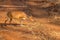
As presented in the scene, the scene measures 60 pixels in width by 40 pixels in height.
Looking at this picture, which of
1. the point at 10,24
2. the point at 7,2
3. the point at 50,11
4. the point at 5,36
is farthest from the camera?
the point at 7,2

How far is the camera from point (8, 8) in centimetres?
151

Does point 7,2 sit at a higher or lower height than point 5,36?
higher

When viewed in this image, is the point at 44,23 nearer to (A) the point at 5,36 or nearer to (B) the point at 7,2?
(A) the point at 5,36

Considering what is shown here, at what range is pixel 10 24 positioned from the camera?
4.35 ft

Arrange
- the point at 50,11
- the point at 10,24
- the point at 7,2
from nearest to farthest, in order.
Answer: the point at 10,24 < the point at 50,11 < the point at 7,2

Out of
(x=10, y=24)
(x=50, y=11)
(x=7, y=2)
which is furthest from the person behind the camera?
(x=7, y=2)

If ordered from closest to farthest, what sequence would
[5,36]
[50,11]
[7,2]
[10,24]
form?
[5,36] → [10,24] → [50,11] → [7,2]

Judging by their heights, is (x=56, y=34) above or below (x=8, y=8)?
below

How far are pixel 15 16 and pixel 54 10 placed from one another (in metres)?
0.40

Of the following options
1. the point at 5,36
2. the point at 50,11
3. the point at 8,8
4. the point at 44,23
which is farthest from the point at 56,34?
the point at 8,8

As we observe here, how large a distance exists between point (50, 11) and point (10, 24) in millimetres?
431

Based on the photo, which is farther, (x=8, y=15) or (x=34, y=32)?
(x=8, y=15)

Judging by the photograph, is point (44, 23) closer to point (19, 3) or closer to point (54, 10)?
point (54, 10)

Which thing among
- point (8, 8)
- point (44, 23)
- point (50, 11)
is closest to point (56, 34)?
point (44, 23)
